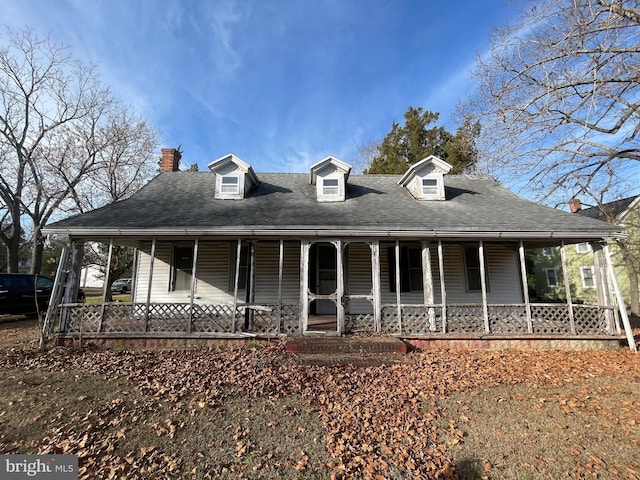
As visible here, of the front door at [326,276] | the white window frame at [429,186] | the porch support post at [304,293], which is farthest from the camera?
the white window frame at [429,186]

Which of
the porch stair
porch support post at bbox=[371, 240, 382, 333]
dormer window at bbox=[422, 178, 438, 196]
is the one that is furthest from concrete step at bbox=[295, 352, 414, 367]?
dormer window at bbox=[422, 178, 438, 196]

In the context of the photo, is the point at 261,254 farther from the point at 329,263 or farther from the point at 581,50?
the point at 581,50

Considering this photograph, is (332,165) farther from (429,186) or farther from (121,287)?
(121,287)

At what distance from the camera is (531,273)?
26500 millimetres

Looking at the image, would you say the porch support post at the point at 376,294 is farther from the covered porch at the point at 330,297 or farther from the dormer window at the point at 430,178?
the dormer window at the point at 430,178

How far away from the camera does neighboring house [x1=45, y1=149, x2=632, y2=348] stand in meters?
8.88

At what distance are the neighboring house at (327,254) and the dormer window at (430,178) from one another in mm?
46

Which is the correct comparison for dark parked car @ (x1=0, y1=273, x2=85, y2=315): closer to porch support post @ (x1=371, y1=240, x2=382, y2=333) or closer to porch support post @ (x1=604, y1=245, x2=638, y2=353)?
porch support post @ (x1=371, y1=240, x2=382, y2=333)

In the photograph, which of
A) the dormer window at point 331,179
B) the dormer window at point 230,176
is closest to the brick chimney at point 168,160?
the dormer window at point 230,176

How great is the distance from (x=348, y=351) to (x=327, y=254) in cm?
480

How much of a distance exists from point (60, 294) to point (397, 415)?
10.1m

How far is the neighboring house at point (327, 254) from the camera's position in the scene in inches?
349

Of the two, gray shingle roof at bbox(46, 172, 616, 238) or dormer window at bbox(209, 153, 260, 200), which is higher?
dormer window at bbox(209, 153, 260, 200)

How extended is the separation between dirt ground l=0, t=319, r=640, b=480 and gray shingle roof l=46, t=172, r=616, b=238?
3.71 metres
